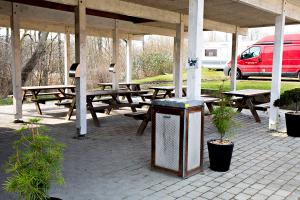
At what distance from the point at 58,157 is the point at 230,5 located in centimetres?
568

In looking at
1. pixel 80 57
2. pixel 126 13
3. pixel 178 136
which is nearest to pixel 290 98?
pixel 178 136

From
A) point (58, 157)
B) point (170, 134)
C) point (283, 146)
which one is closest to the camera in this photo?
point (58, 157)

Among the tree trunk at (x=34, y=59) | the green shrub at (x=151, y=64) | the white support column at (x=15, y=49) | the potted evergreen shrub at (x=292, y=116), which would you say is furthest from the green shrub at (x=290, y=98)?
the green shrub at (x=151, y=64)

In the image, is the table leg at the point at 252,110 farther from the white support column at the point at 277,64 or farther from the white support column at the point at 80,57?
the white support column at the point at 80,57

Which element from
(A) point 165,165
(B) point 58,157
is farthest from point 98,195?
(B) point 58,157

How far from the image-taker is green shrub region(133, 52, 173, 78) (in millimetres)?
21281

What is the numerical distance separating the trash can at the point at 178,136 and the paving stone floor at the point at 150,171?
0.46ft

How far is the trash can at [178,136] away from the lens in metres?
3.71

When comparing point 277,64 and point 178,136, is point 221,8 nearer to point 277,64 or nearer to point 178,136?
point 277,64

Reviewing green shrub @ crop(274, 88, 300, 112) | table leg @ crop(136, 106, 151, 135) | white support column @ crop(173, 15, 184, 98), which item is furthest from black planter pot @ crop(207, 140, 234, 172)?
white support column @ crop(173, 15, 184, 98)

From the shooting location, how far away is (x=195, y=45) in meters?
4.02

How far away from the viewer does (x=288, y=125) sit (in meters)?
6.16

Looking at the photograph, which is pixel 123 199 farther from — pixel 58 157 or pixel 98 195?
pixel 58 157

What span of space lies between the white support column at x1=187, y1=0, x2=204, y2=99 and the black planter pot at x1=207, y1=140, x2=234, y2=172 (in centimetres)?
72
